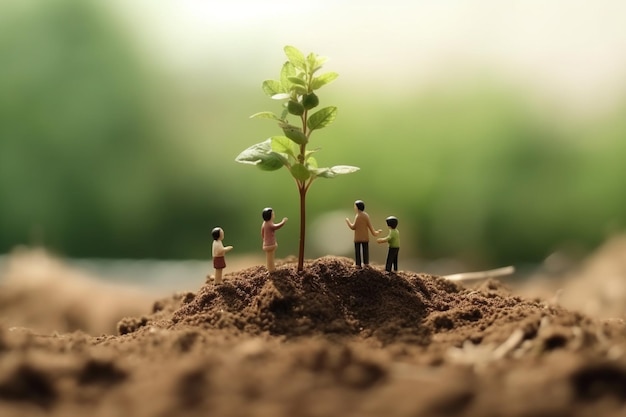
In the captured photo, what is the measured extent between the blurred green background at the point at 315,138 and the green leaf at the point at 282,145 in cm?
263

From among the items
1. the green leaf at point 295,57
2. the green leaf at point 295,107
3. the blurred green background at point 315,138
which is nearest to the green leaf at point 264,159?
the green leaf at point 295,107

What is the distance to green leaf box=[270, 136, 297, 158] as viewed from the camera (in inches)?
74.5

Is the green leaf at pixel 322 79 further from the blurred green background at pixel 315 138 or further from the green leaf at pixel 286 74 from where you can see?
the blurred green background at pixel 315 138

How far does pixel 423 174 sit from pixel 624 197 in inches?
56.6

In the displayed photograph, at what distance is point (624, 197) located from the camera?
4.93 meters

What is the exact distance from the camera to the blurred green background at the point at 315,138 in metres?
4.75

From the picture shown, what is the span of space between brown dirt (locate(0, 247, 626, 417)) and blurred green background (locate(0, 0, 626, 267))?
264cm

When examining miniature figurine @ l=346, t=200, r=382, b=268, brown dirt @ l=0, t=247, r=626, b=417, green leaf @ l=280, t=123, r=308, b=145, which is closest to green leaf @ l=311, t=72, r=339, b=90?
green leaf @ l=280, t=123, r=308, b=145

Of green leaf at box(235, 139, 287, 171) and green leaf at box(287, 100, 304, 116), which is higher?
green leaf at box(287, 100, 304, 116)

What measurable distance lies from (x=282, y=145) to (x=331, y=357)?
33.2 inches

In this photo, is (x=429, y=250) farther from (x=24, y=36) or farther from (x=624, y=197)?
(x=24, y=36)

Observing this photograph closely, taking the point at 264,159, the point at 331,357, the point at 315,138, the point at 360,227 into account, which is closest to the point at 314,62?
the point at 264,159

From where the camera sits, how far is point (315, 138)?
4875 mm

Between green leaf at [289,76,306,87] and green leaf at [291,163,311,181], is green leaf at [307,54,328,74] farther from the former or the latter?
green leaf at [291,163,311,181]
